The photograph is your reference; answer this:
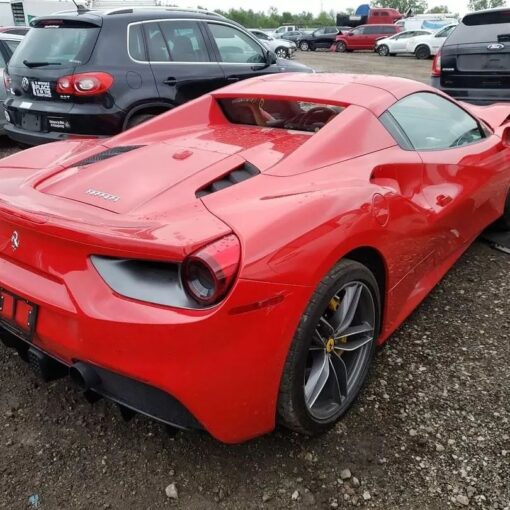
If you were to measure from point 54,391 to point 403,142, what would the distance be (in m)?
2.09

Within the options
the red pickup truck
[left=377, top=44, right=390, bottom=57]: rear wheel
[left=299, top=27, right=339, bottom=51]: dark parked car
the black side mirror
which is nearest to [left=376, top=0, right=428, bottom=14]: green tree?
[left=299, top=27, right=339, bottom=51]: dark parked car

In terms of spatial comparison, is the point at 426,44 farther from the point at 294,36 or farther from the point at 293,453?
the point at 293,453

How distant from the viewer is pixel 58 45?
532cm

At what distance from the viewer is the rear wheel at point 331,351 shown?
1.96m

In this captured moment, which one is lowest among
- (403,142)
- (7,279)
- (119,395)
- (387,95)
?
(119,395)

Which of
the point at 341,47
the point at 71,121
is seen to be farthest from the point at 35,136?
the point at 341,47

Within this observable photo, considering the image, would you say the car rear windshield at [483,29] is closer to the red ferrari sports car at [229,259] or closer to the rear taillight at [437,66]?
the rear taillight at [437,66]

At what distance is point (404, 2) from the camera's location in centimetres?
9031

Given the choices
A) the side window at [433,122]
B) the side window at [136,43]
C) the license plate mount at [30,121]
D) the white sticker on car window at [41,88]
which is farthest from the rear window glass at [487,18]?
the license plate mount at [30,121]

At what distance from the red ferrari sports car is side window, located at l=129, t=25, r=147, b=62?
2799mm

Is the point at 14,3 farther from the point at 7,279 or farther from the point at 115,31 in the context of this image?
the point at 7,279

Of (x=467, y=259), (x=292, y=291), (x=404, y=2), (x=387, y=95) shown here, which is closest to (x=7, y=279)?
(x=292, y=291)

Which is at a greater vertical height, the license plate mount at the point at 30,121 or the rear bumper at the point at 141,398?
the license plate mount at the point at 30,121

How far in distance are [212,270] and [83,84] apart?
4.01 meters
